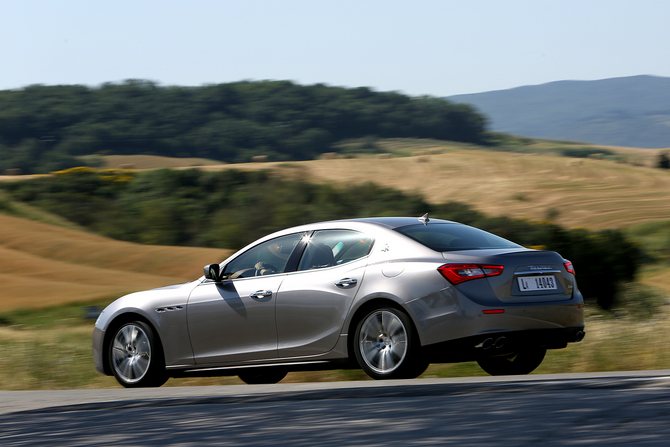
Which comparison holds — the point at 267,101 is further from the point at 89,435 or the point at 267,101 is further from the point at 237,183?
the point at 89,435

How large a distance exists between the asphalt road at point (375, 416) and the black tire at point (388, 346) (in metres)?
0.25

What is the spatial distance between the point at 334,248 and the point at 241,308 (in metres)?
0.99

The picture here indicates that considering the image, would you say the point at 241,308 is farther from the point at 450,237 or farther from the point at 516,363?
the point at 516,363

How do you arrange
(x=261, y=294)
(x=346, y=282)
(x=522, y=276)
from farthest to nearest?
(x=261, y=294) < (x=346, y=282) < (x=522, y=276)

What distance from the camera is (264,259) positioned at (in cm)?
870

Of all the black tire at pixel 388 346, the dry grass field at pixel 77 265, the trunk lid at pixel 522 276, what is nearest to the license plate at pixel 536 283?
the trunk lid at pixel 522 276

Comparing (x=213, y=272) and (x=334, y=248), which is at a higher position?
(x=334, y=248)

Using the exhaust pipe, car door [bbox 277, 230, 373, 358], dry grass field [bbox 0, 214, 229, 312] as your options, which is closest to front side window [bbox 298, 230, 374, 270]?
car door [bbox 277, 230, 373, 358]

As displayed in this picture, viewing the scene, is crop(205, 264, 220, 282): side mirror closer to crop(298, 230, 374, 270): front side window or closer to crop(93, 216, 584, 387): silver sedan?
crop(93, 216, 584, 387): silver sedan

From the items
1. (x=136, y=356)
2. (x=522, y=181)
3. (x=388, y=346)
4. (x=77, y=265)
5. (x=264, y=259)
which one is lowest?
(x=77, y=265)

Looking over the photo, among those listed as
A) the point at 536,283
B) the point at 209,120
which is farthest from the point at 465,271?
the point at 209,120

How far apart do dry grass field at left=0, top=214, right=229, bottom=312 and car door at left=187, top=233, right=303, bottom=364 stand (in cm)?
1472

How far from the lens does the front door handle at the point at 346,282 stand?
25.8 ft

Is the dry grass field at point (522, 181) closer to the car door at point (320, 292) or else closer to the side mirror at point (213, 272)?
the side mirror at point (213, 272)
